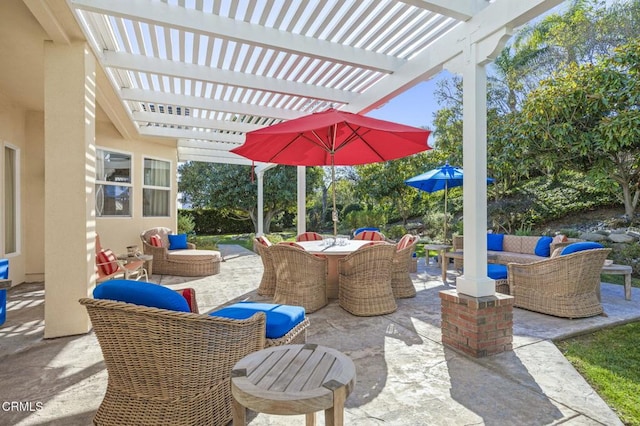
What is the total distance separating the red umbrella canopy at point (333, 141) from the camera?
396cm

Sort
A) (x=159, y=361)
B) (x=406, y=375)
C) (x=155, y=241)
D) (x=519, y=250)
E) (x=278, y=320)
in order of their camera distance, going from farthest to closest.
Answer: (x=155, y=241) < (x=519, y=250) < (x=406, y=375) < (x=278, y=320) < (x=159, y=361)

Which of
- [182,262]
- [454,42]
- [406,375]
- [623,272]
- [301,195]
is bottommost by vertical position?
[406,375]

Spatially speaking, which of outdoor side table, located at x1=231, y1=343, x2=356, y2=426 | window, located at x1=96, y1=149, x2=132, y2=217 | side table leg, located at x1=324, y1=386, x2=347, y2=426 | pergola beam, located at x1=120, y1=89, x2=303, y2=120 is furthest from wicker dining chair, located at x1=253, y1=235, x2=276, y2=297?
window, located at x1=96, y1=149, x2=132, y2=217

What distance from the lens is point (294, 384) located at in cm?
151

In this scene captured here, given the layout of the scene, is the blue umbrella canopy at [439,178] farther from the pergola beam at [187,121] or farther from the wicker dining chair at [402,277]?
the pergola beam at [187,121]

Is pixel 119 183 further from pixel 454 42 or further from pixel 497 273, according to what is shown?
pixel 497 273

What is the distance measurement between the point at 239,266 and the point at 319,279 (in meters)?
4.30

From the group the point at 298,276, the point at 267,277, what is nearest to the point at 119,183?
the point at 267,277

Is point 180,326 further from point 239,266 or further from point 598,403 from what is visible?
point 239,266

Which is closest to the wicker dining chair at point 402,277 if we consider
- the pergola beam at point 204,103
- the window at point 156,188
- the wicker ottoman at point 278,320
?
the wicker ottoman at point 278,320

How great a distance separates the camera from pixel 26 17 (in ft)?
11.0

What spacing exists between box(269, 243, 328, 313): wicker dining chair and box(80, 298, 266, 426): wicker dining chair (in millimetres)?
2262

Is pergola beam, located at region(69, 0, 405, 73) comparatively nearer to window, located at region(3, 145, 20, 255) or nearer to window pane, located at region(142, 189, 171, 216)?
window, located at region(3, 145, 20, 255)

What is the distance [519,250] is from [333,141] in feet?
15.0
